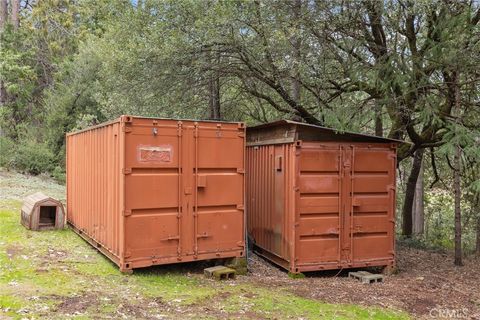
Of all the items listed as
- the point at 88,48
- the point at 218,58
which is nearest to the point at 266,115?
the point at 218,58

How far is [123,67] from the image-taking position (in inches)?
439

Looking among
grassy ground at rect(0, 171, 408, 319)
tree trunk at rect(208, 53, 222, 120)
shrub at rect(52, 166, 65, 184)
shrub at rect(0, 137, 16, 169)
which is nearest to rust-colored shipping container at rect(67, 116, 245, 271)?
grassy ground at rect(0, 171, 408, 319)

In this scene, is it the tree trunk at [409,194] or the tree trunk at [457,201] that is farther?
the tree trunk at [409,194]

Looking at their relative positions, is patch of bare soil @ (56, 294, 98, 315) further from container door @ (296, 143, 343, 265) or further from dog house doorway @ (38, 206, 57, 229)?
dog house doorway @ (38, 206, 57, 229)

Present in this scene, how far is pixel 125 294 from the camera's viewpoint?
19.4 feet

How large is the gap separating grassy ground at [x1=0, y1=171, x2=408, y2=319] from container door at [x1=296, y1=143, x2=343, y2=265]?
142 cm

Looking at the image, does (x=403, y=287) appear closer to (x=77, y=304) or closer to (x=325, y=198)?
(x=325, y=198)

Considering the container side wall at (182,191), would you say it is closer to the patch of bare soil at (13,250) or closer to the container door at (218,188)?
the container door at (218,188)

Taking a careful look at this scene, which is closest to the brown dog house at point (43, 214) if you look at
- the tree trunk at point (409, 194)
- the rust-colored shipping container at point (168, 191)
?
the rust-colored shipping container at point (168, 191)

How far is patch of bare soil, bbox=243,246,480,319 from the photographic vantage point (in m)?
6.42

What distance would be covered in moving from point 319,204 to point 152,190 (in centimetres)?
294

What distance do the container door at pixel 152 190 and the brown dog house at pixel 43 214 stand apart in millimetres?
3912

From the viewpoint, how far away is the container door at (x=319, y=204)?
7848 millimetres

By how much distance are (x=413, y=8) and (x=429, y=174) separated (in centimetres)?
1255
